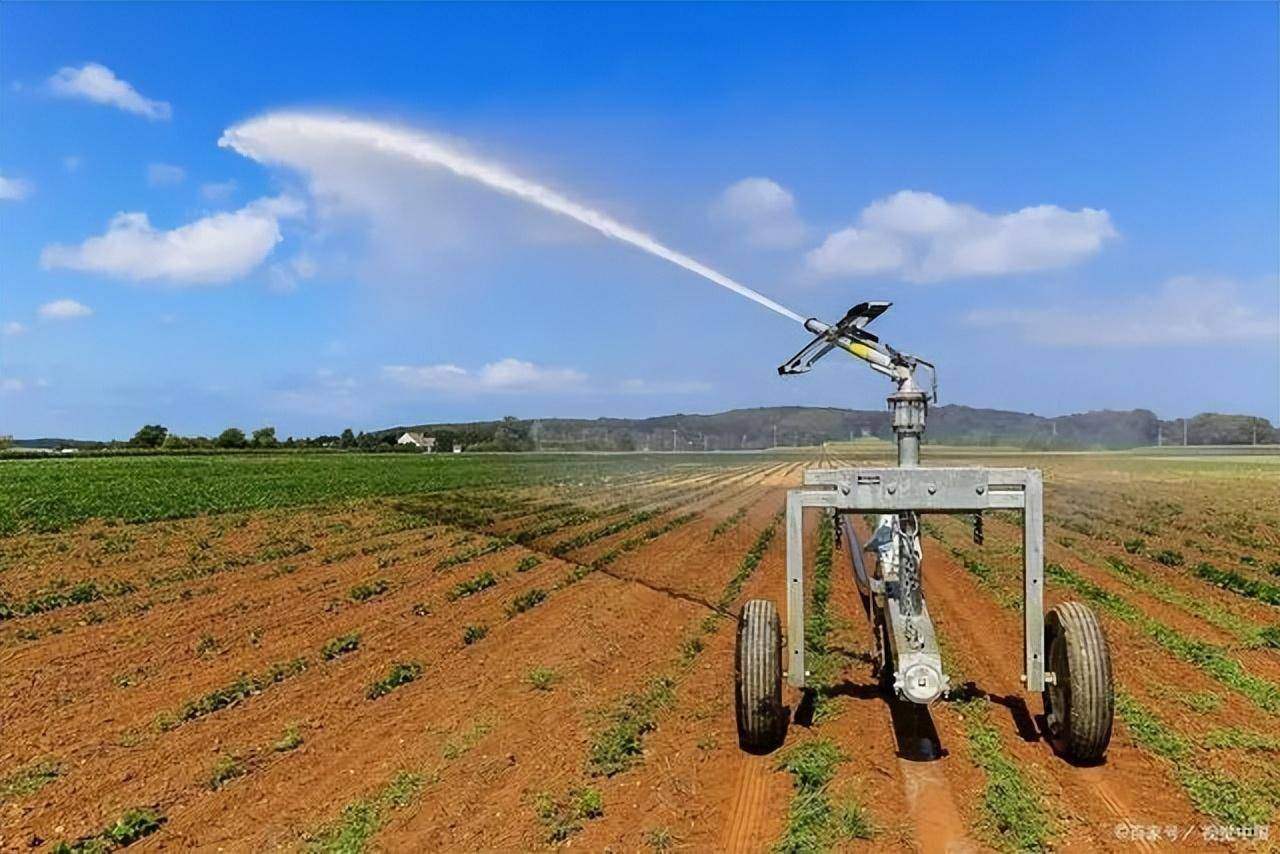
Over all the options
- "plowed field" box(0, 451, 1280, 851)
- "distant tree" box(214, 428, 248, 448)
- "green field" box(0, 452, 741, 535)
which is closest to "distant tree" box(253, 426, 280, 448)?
"distant tree" box(214, 428, 248, 448)

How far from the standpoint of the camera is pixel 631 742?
22.7ft

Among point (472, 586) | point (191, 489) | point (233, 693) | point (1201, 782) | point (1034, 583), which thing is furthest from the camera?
point (191, 489)

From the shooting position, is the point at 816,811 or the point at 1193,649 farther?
the point at 1193,649

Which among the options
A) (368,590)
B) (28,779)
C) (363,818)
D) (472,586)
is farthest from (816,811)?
(368,590)

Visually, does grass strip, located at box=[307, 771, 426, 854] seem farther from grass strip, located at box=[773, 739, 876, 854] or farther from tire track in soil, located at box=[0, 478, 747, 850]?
grass strip, located at box=[773, 739, 876, 854]

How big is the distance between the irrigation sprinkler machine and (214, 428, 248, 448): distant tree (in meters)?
118

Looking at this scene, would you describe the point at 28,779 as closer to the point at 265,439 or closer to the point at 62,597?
the point at 62,597

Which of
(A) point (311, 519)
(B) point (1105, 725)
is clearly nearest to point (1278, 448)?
(A) point (311, 519)

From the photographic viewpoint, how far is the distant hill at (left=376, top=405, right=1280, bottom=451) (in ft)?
167

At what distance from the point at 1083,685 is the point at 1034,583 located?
0.73 m

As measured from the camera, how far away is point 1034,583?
6156 millimetres

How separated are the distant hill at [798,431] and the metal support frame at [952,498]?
3391 centimetres

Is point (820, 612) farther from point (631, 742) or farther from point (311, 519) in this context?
point (311, 519)

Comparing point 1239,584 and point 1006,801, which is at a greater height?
point 1006,801
